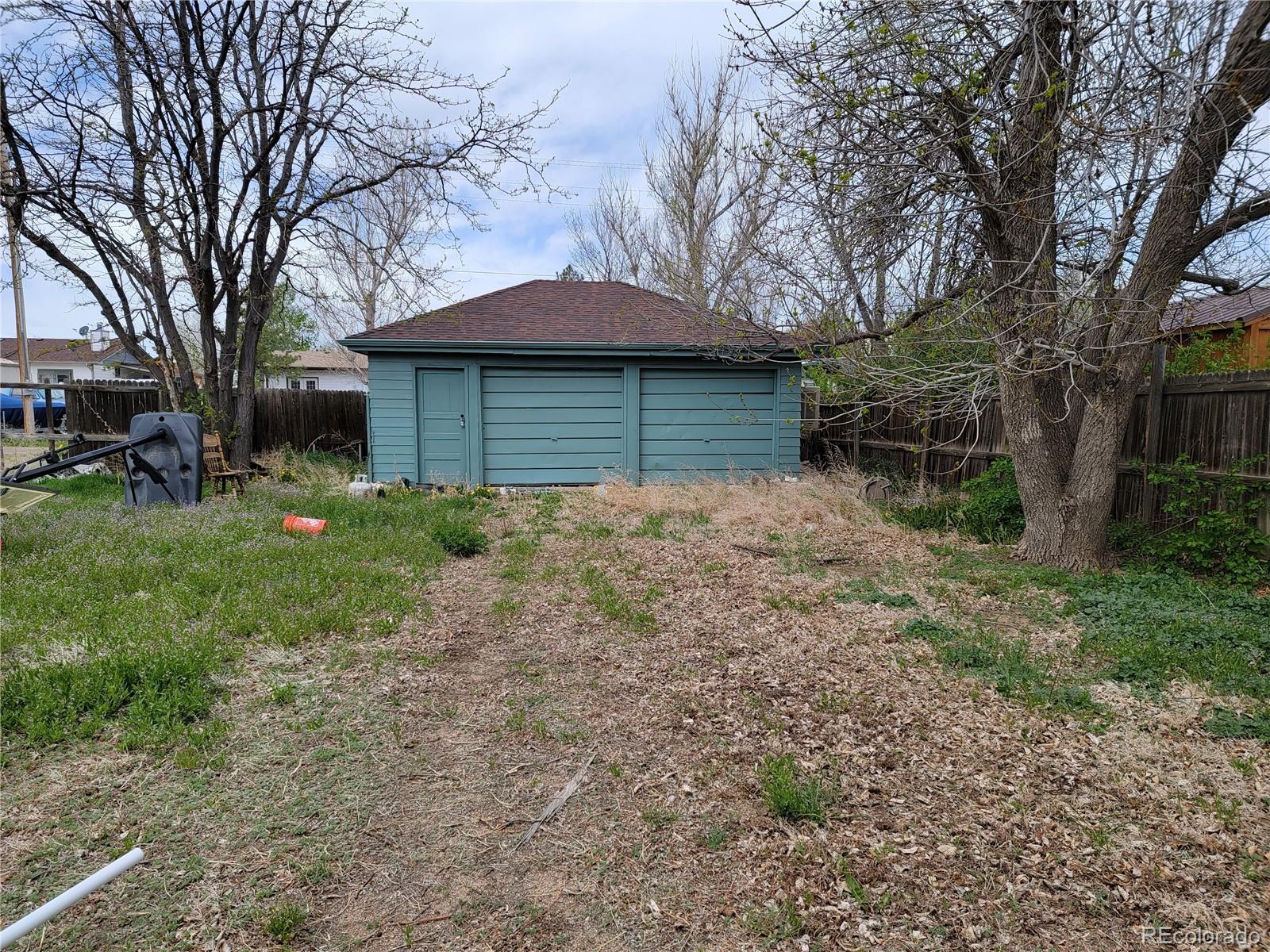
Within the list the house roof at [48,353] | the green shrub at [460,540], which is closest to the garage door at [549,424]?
the green shrub at [460,540]

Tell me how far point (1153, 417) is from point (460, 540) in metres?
6.52

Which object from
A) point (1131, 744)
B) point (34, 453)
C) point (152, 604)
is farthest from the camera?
point (34, 453)

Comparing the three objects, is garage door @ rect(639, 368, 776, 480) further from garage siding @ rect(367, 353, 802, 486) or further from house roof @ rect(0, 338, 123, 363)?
house roof @ rect(0, 338, 123, 363)

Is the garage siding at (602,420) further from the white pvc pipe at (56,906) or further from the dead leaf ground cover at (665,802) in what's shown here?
the white pvc pipe at (56,906)

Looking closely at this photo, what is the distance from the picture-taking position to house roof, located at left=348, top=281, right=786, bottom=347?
35.4ft

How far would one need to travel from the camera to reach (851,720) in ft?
10.7

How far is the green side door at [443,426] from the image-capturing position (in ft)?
35.8

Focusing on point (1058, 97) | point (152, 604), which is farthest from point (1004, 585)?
point (152, 604)

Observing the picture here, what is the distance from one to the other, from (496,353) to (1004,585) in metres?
8.03

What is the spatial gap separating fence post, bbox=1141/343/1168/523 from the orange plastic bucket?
7.83m

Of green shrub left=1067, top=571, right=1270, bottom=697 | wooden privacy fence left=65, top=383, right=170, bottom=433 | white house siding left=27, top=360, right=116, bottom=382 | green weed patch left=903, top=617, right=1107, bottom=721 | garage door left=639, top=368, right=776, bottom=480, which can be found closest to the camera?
green weed patch left=903, top=617, right=1107, bottom=721

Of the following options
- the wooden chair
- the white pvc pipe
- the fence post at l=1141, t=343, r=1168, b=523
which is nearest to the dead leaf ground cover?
the white pvc pipe

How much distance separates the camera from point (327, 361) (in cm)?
3716

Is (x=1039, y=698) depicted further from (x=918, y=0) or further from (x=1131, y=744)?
(x=918, y=0)
